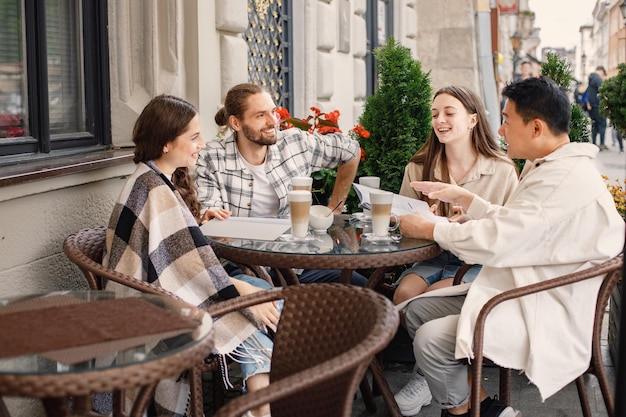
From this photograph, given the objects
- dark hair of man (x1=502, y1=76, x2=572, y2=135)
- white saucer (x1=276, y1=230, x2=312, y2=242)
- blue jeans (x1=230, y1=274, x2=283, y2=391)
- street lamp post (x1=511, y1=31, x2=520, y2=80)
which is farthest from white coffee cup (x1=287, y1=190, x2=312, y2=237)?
street lamp post (x1=511, y1=31, x2=520, y2=80)

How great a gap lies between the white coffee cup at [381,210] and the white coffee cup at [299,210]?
26 centimetres

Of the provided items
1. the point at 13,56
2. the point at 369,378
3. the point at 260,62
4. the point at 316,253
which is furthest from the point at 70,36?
the point at 260,62

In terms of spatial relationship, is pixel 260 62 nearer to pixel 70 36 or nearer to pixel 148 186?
pixel 70 36

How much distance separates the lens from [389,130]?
570 cm


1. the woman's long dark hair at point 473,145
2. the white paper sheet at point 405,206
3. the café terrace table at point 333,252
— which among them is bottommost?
the café terrace table at point 333,252

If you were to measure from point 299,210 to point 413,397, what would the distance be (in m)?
1.10

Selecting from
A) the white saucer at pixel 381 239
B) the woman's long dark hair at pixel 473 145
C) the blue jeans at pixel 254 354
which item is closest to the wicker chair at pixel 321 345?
the blue jeans at pixel 254 354

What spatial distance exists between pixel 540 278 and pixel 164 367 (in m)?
1.67

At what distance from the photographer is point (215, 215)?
3809 mm

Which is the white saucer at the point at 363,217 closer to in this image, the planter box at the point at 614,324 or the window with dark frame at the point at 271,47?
the planter box at the point at 614,324

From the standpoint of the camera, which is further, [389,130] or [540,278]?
[389,130]

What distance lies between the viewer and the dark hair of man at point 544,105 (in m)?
3.27

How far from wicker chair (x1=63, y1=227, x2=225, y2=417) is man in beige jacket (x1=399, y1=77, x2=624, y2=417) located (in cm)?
85

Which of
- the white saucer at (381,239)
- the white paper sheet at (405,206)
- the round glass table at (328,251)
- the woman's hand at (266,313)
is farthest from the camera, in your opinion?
the white paper sheet at (405,206)
